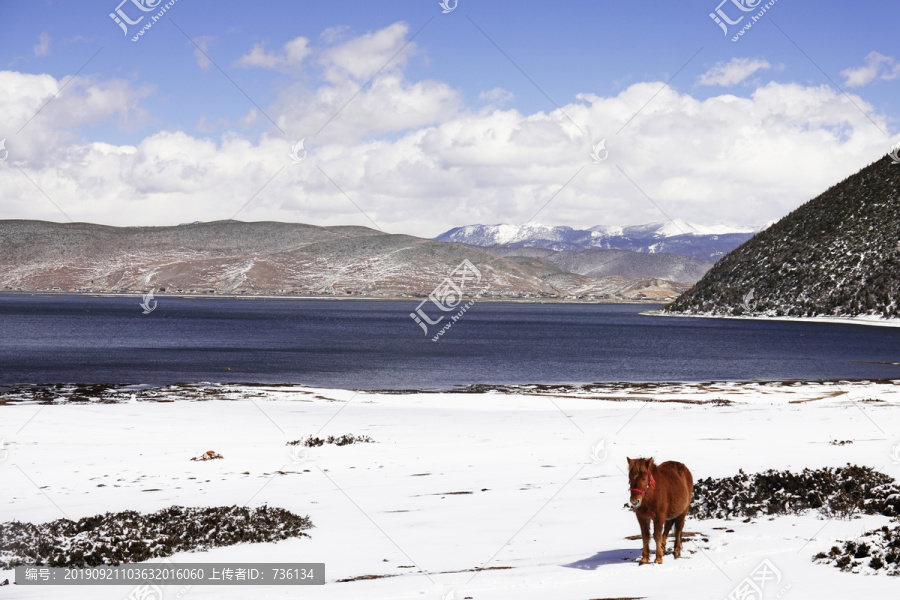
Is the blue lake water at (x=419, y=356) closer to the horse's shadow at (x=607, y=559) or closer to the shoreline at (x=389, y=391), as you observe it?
the shoreline at (x=389, y=391)

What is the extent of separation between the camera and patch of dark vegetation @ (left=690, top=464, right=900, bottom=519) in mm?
11711

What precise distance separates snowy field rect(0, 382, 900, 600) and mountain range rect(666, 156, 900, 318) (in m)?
130

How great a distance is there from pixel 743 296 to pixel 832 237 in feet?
73.8

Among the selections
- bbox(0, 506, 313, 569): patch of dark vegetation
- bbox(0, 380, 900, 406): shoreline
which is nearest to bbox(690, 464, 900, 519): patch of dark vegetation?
bbox(0, 506, 313, 569): patch of dark vegetation

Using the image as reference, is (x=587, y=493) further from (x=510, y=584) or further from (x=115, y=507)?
(x=115, y=507)

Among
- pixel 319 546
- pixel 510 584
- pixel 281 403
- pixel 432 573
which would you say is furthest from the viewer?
pixel 281 403

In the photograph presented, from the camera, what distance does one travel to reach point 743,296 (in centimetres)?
17738

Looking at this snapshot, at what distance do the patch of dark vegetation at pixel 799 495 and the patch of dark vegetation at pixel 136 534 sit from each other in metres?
6.31

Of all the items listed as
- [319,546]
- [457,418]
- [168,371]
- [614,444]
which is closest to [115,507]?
[319,546]

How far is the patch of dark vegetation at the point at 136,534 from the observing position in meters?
10.8

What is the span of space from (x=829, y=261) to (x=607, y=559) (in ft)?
550

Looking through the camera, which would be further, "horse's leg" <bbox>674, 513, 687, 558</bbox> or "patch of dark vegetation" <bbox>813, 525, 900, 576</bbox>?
"horse's leg" <bbox>674, 513, 687, 558</bbox>

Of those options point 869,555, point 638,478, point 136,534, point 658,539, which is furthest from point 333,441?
point 869,555

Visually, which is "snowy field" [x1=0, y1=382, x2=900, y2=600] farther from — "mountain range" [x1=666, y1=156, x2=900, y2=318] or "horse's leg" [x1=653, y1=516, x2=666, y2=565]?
"mountain range" [x1=666, y1=156, x2=900, y2=318]
